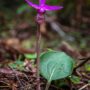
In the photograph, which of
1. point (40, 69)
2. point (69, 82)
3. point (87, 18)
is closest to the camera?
point (40, 69)

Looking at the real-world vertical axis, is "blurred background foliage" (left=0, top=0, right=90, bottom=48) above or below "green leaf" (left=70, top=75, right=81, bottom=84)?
below

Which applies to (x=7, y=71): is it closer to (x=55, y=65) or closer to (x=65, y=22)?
(x=55, y=65)

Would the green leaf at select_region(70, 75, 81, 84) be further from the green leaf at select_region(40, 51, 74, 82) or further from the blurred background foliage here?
the blurred background foliage

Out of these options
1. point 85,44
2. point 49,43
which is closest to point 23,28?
point 49,43

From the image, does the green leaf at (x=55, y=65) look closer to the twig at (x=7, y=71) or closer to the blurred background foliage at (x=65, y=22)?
the twig at (x=7, y=71)

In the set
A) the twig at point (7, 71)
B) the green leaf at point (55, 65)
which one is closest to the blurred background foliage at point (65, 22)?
the twig at point (7, 71)

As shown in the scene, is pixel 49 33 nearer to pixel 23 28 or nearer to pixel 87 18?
pixel 23 28

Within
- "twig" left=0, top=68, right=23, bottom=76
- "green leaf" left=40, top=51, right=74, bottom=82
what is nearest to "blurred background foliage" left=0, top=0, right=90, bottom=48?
"twig" left=0, top=68, right=23, bottom=76

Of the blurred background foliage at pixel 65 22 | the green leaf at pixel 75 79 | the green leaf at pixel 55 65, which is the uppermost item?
the green leaf at pixel 55 65

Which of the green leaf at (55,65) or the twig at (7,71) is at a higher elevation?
the green leaf at (55,65)
